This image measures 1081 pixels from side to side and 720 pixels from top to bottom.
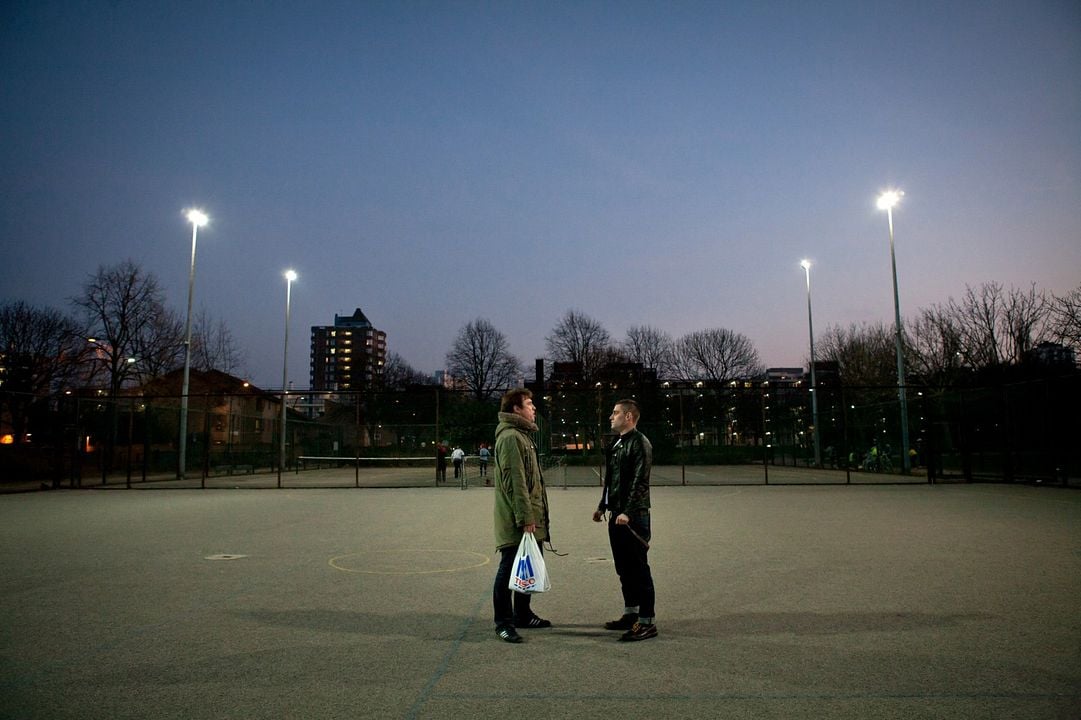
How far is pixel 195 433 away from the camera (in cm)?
3306

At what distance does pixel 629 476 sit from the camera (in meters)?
5.63

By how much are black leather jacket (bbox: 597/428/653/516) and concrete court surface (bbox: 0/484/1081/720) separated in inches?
40.2

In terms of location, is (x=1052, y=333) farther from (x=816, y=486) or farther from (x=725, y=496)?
(x=725, y=496)

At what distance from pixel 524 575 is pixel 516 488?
2.17ft

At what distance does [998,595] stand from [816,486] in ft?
60.0

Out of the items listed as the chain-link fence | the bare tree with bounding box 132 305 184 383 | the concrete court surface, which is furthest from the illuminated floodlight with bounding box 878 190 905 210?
the bare tree with bounding box 132 305 184 383

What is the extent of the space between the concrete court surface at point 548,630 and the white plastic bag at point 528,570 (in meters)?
0.44

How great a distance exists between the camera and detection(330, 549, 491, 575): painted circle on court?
335 inches

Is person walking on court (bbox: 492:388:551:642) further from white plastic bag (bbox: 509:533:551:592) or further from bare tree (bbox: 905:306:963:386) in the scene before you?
bare tree (bbox: 905:306:963:386)

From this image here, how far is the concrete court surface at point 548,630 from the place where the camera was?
413cm

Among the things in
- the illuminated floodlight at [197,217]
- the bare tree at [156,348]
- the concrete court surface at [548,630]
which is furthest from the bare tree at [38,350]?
the concrete court surface at [548,630]

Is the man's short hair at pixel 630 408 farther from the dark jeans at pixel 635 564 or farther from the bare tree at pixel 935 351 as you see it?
the bare tree at pixel 935 351

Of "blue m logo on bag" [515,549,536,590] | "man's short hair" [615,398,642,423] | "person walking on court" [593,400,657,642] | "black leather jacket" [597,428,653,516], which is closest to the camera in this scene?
"blue m logo on bag" [515,549,536,590]

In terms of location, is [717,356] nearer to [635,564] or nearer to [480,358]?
[480,358]
